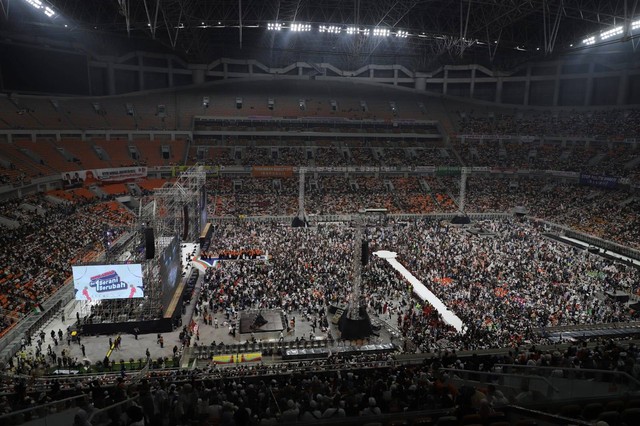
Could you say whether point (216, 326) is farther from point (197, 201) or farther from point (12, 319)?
point (197, 201)

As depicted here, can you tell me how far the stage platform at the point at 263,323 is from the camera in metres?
22.5

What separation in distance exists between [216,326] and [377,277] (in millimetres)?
10553

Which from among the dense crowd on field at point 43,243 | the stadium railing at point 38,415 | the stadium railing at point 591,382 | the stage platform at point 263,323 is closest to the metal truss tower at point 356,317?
the stage platform at point 263,323

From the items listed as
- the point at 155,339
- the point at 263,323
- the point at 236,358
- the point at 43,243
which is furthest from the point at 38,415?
the point at 43,243

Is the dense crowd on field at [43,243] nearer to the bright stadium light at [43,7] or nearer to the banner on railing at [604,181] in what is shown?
the bright stadium light at [43,7]

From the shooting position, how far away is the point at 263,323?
905 inches

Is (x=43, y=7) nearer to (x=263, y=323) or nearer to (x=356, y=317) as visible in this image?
(x=263, y=323)

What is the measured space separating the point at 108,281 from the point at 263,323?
25.7ft

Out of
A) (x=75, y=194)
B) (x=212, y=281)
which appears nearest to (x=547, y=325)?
(x=212, y=281)

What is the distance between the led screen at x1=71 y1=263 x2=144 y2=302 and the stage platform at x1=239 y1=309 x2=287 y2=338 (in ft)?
17.2

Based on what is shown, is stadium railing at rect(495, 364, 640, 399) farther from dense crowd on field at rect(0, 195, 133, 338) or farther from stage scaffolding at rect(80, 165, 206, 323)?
dense crowd on field at rect(0, 195, 133, 338)

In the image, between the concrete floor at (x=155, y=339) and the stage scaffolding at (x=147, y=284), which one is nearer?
the concrete floor at (x=155, y=339)

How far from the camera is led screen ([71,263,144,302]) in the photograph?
22.6 m

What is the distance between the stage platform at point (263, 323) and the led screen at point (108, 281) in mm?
5232
